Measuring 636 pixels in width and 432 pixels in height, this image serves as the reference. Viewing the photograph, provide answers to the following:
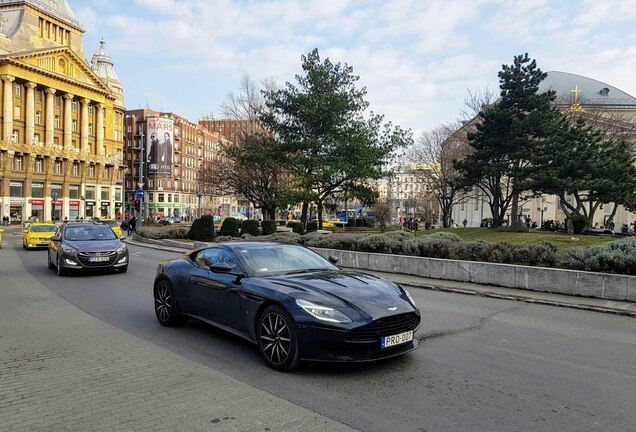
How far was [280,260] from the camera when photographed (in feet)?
20.7

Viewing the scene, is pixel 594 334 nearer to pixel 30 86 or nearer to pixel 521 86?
pixel 521 86

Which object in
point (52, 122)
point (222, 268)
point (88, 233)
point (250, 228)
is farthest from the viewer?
point (52, 122)

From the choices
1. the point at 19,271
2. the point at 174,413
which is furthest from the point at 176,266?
the point at 19,271

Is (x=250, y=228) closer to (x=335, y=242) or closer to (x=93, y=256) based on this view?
(x=335, y=242)

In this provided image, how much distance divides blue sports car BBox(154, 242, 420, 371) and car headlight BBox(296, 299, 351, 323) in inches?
0.4

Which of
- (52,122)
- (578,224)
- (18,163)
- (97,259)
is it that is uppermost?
(52,122)

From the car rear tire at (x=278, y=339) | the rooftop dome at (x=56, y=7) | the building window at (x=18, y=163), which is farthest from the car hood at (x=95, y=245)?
the rooftop dome at (x=56, y=7)

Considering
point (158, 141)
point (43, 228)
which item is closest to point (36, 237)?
point (43, 228)

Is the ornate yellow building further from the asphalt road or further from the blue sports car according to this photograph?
the asphalt road

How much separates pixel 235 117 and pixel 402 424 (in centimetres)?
3762

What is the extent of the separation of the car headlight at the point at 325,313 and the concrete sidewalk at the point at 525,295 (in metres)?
6.94

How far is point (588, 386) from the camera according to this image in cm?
475

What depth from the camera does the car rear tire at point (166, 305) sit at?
23.2 feet

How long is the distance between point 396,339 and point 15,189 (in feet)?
257
